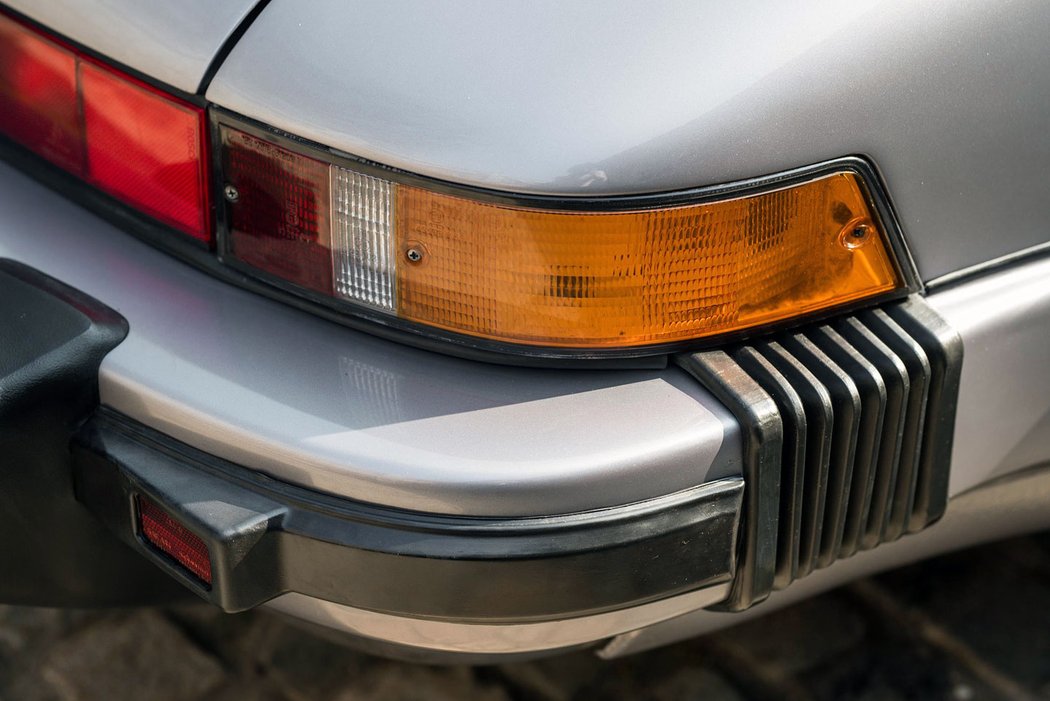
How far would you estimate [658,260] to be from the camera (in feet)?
4.69

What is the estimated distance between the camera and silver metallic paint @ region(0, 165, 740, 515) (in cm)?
137

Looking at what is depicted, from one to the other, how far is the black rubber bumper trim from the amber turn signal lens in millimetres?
226

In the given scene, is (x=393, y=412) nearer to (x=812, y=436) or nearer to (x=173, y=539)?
(x=173, y=539)

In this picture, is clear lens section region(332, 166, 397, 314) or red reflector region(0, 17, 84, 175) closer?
clear lens section region(332, 166, 397, 314)

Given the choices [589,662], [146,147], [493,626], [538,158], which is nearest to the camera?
[538,158]

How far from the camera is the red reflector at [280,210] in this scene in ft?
4.77

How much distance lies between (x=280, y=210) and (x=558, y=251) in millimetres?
362

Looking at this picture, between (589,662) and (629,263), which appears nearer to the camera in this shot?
(629,263)

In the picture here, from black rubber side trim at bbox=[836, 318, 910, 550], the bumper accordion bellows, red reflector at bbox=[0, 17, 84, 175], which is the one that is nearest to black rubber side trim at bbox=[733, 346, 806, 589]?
the bumper accordion bellows

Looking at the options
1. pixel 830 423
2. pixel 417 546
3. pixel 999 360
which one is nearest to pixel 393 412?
pixel 417 546

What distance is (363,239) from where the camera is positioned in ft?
4.78

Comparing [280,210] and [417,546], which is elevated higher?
[280,210]

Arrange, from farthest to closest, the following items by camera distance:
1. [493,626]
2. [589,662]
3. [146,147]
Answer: [589,662]
[146,147]
[493,626]

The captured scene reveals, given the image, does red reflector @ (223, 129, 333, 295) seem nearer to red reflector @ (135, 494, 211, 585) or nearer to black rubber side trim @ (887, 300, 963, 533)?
red reflector @ (135, 494, 211, 585)
